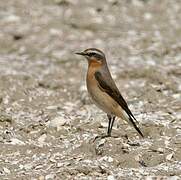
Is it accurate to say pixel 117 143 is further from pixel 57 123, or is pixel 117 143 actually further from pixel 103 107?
pixel 57 123

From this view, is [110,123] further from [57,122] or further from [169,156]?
[169,156]

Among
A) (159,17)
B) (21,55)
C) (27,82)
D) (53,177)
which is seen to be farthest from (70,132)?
(159,17)

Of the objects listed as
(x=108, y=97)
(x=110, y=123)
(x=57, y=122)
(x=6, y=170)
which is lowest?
(x=6, y=170)

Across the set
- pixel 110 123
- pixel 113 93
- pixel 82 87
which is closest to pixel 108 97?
pixel 113 93

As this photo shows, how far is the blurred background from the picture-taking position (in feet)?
29.6

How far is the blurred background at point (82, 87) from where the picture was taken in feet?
29.6

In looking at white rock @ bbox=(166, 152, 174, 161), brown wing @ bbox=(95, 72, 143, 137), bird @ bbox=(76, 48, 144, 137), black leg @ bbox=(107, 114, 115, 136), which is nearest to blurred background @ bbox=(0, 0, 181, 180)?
white rock @ bbox=(166, 152, 174, 161)

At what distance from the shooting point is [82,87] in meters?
12.6

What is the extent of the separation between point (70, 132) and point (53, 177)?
1.86 m

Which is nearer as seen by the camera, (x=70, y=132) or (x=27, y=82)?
(x=70, y=132)

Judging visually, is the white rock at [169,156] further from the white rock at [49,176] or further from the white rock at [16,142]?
the white rock at [16,142]

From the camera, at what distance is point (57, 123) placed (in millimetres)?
10578

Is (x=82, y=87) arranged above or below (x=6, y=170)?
above

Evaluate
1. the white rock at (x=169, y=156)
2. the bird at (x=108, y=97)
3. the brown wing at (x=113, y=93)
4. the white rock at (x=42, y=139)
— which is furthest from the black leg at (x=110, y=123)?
the white rock at (x=169, y=156)
